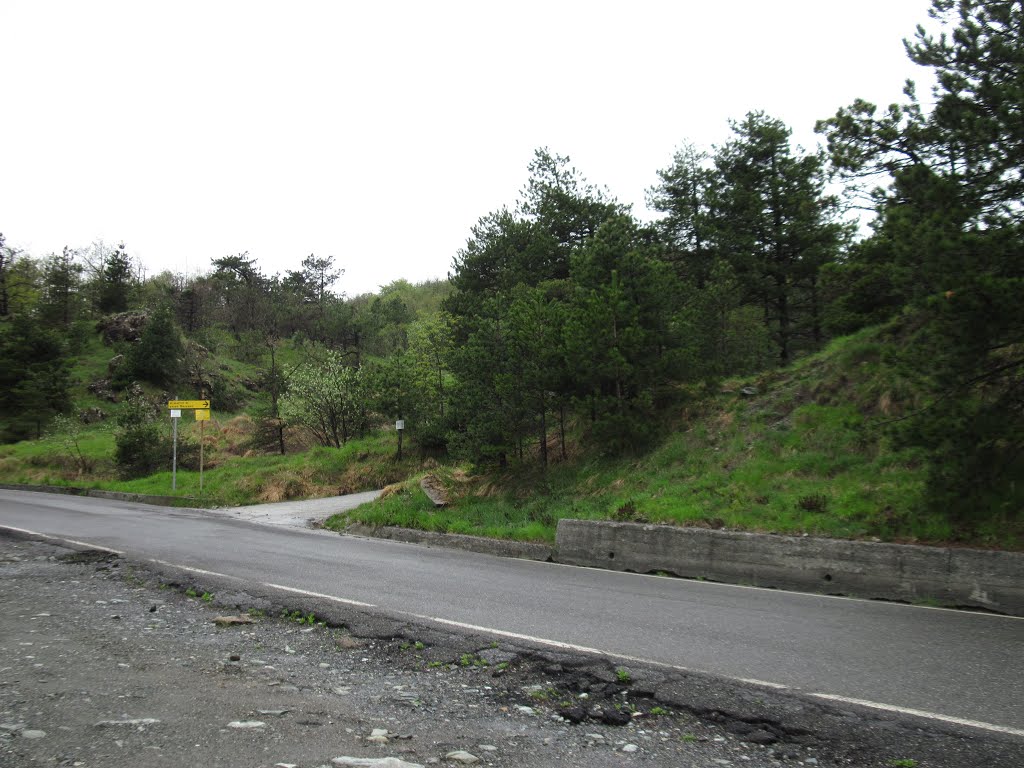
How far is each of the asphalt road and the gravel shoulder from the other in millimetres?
512

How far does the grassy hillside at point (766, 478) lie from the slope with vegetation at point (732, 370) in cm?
6

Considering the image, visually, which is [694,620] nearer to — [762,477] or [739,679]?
[739,679]

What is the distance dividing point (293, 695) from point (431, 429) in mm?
19372

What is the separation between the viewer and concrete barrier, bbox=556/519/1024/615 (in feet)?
26.0

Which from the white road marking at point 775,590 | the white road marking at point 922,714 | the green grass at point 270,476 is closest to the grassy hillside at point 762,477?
the white road marking at point 775,590

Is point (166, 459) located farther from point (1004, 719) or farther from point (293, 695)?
point (1004, 719)

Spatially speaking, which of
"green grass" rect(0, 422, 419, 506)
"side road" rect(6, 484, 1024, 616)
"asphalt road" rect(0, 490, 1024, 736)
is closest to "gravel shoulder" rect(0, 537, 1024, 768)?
"asphalt road" rect(0, 490, 1024, 736)

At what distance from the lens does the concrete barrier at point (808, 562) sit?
7933mm

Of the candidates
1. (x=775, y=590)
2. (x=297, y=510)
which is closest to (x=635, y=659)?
(x=775, y=590)

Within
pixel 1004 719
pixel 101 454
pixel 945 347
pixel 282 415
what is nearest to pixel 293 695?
pixel 1004 719

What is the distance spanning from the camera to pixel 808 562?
30.4 feet

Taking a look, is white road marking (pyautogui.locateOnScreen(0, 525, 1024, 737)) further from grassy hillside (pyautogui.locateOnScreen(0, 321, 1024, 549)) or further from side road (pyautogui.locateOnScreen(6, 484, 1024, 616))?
grassy hillside (pyautogui.locateOnScreen(0, 321, 1024, 549))

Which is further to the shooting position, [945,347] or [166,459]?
[166,459]

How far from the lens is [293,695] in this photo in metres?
4.83
